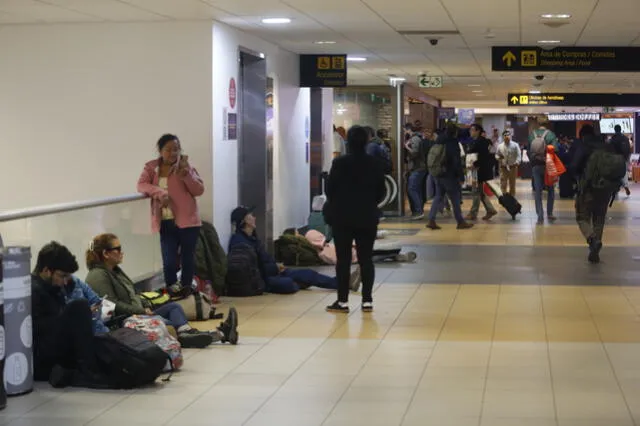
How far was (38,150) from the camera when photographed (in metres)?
12.8

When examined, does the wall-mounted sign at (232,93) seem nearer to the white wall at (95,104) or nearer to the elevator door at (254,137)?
the white wall at (95,104)

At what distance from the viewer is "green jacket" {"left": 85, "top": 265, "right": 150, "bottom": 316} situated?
866 cm

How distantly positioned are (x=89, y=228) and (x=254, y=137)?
507 cm

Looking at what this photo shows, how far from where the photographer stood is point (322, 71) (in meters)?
17.7

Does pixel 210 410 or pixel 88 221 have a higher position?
pixel 88 221

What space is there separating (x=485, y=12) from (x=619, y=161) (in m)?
3.71

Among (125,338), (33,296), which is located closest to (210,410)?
(125,338)

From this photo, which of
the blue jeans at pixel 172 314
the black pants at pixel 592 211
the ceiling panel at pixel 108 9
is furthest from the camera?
the black pants at pixel 592 211

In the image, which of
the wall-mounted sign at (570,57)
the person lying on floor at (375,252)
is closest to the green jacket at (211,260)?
the person lying on floor at (375,252)

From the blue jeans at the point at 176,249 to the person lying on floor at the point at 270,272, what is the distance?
1090mm

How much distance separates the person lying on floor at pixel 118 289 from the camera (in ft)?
28.5

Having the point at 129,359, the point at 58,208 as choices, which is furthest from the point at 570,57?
the point at 129,359

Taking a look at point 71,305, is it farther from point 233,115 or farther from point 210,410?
point 233,115

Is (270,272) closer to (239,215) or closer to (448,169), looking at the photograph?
(239,215)
